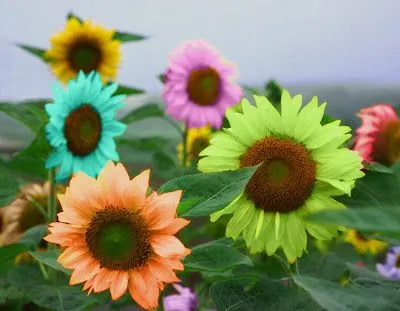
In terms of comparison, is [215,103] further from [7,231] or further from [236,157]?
[236,157]

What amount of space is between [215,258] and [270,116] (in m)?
0.09

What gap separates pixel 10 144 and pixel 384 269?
1156 millimetres

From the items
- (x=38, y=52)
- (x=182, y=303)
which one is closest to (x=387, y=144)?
(x=182, y=303)

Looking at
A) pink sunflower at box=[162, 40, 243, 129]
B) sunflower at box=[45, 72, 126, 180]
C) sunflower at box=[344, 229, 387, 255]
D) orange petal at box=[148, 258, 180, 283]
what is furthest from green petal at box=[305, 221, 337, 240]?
sunflower at box=[344, 229, 387, 255]

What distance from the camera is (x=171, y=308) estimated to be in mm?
688

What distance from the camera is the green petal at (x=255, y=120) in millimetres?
469

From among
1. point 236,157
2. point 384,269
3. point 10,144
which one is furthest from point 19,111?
point 10,144

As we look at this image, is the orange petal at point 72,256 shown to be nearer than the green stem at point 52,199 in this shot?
Yes

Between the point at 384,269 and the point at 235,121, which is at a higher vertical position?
the point at 235,121

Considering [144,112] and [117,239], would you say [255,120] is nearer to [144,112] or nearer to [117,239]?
[117,239]

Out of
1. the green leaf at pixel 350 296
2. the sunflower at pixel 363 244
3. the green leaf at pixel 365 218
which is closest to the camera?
the green leaf at pixel 365 218

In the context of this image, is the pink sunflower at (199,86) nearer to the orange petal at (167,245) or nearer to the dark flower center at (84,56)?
the dark flower center at (84,56)

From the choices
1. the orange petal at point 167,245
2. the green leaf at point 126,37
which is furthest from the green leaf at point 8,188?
the green leaf at point 126,37

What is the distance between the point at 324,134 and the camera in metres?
0.47
